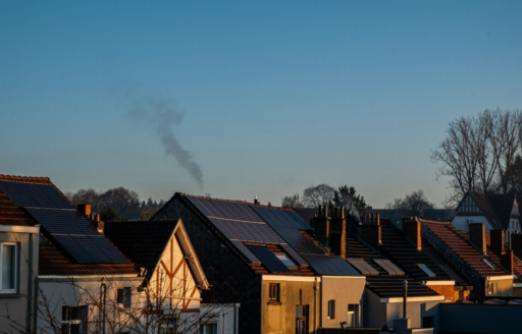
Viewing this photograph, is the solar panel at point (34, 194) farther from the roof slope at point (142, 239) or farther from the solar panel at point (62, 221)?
the roof slope at point (142, 239)

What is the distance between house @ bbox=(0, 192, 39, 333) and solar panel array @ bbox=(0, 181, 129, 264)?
3.12 m

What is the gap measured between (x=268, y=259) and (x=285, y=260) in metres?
1.61

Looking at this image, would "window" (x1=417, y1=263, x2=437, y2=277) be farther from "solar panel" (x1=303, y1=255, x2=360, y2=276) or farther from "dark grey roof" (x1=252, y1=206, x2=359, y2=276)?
"solar panel" (x1=303, y1=255, x2=360, y2=276)

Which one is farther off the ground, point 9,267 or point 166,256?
point 166,256

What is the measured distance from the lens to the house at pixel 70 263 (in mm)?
27609

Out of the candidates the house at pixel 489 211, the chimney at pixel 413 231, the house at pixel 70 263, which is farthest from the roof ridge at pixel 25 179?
the house at pixel 489 211

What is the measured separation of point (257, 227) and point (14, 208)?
1814 cm

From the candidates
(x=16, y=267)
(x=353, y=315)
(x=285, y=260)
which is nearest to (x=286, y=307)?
(x=285, y=260)

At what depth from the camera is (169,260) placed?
33375 millimetres

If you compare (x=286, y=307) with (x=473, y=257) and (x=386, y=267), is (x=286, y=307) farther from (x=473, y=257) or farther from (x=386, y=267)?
(x=473, y=257)

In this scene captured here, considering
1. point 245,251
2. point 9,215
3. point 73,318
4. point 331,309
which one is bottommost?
point 331,309

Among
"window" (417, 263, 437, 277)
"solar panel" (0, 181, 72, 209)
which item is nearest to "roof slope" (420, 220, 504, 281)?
"window" (417, 263, 437, 277)

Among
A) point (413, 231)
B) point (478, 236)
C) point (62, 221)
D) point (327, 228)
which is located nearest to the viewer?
point (62, 221)

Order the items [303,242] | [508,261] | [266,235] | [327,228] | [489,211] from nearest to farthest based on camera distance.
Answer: [266,235], [303,242], [327,228], [508,261], [489,211]
